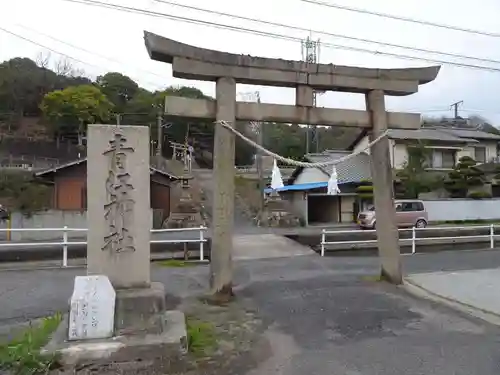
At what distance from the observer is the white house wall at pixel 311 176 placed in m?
30.2

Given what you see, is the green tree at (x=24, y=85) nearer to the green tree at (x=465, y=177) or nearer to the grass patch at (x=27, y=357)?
the green tree at (x=465, y=177)

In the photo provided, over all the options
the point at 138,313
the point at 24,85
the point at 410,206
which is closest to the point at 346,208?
the point at 410,206

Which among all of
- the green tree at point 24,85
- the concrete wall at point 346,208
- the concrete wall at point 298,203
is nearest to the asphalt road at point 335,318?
Answer: the concrete wall at point 298,203

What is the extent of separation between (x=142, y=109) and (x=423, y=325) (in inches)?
1939

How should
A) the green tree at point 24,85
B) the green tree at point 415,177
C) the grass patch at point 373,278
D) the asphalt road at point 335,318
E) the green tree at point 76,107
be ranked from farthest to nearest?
the green tree at point 24,85
the green tree at point 76,107
the green tree at point 415,177
the grass patch at point 373,278
the asphalt road at point 335,318

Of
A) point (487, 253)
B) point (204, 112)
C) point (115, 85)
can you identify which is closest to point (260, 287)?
point (204, 112)

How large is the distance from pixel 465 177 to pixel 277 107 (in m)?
25.1

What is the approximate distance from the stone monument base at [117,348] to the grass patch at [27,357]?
8cm

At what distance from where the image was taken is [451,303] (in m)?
6.74

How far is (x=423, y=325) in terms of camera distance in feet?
18.3

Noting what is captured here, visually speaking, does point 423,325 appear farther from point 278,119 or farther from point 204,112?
point 204,112

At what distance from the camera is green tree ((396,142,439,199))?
28547 mm

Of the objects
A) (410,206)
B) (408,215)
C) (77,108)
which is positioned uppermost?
(77,108)

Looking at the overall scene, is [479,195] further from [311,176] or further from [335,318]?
[335,318]
